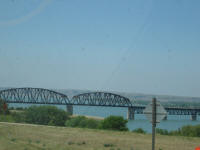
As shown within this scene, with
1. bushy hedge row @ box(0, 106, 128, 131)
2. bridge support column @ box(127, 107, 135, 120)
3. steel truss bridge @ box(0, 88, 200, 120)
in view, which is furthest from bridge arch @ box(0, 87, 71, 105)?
bushy hedge row @ box(0, 106, 128, 131)

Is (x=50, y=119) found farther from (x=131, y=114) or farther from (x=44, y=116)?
(x=131, y=114)

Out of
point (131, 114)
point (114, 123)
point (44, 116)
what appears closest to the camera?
point (114, 123)

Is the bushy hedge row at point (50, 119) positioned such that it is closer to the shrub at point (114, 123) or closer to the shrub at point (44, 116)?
the shrub at point (44, 116)

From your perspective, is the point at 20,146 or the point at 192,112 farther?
the point at 192,112

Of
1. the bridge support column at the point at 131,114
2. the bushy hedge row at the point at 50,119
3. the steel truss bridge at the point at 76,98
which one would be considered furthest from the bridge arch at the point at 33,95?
the bushy hedge row at the point at 50,119

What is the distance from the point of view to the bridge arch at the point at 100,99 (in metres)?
119

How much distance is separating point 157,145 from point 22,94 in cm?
10875

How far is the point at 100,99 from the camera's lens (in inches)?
4719

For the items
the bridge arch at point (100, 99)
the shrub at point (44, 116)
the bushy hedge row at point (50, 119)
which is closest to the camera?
the bushy hedge row at point (50, 119)

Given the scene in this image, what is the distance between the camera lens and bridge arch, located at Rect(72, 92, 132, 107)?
4684 inches

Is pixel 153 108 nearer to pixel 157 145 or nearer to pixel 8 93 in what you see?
pixel 157 145

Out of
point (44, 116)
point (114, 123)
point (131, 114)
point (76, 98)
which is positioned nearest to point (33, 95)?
point (76, 98)

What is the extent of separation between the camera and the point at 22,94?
122188 mm

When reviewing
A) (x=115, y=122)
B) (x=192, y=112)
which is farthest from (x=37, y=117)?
(x=192, y=112)
